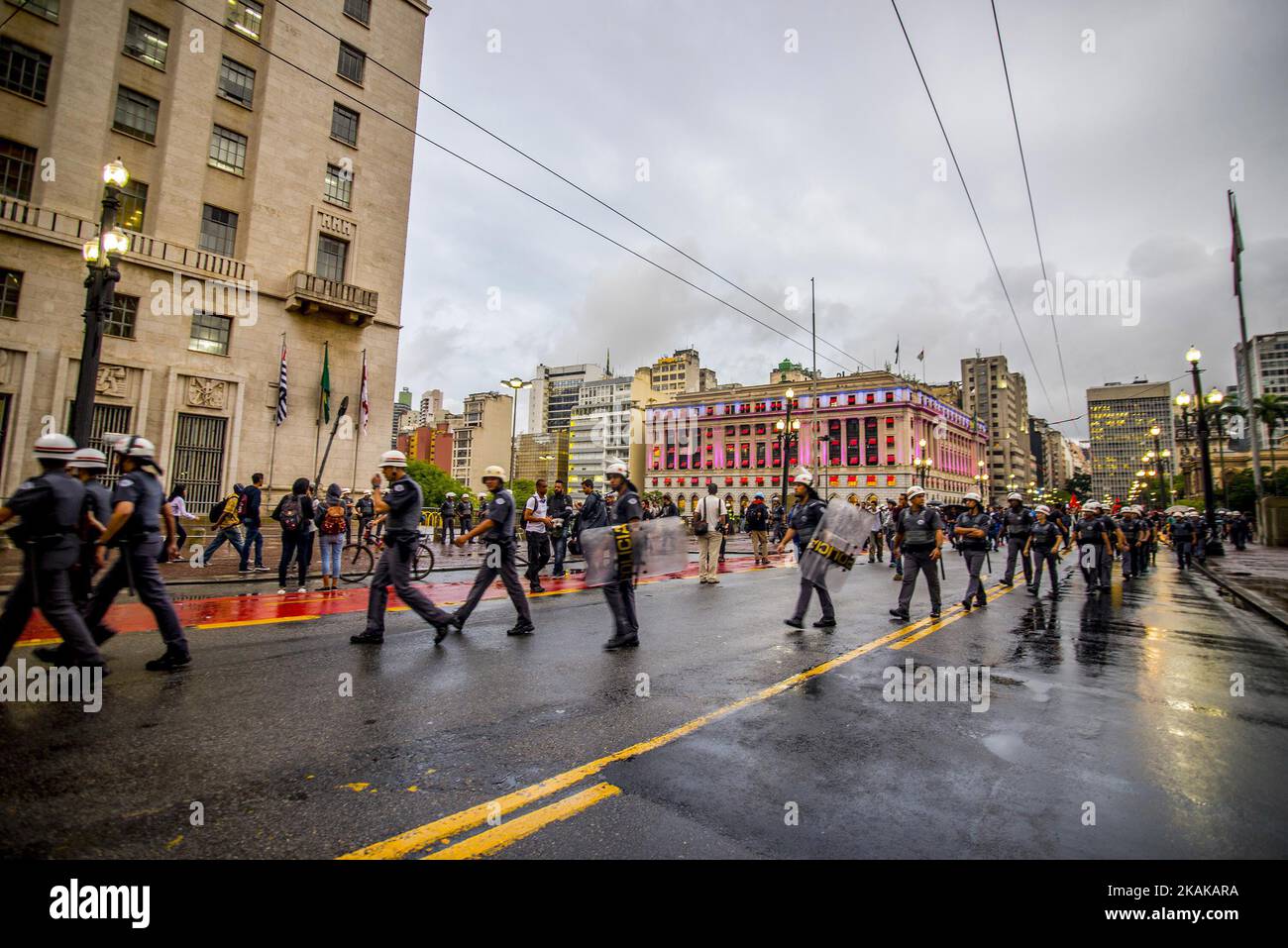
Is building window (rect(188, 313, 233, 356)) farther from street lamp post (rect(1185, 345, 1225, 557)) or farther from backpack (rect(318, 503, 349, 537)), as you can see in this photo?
street lamp post (rect(1185, 345, 1225, 557))

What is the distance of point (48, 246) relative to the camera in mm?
16891

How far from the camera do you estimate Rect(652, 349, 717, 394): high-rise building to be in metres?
158

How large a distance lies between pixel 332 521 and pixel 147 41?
826 inches

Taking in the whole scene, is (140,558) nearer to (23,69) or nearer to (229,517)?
(229,517)

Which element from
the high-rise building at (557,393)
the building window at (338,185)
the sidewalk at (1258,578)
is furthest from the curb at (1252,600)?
the high-rise building at (557,393)

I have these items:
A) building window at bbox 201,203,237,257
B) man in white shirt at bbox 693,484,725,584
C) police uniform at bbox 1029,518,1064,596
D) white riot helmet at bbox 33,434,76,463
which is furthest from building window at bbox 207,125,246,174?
police uniform at bbox 1029,518,1064,596

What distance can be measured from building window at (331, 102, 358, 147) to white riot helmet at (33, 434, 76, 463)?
23186mm

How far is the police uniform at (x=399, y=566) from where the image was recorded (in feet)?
20.8

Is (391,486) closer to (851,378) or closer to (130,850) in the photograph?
(130,850)

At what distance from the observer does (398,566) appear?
649 cm

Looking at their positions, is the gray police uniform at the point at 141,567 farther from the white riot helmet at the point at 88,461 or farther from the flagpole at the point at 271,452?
the flagpole at the point at 271,452

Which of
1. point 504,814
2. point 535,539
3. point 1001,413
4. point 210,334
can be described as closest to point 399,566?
point 504,814
